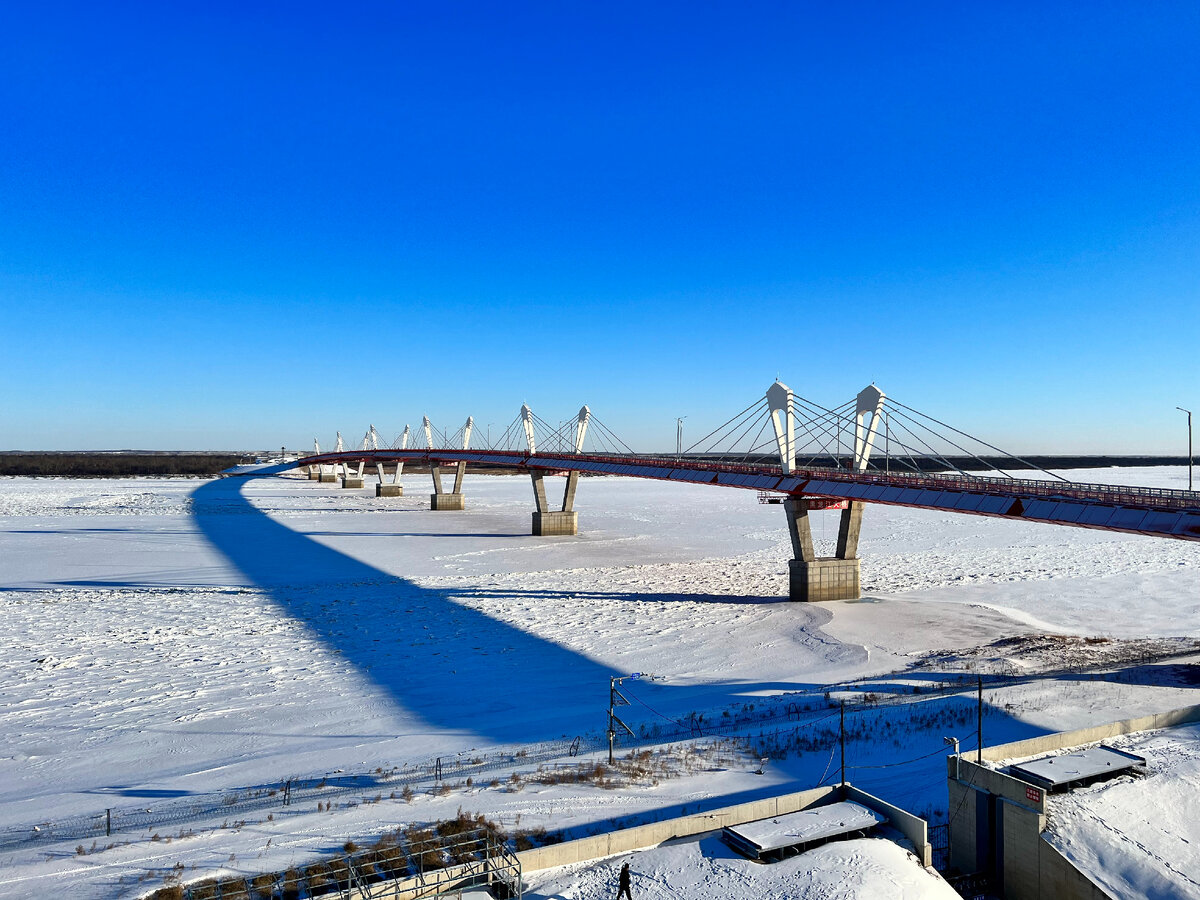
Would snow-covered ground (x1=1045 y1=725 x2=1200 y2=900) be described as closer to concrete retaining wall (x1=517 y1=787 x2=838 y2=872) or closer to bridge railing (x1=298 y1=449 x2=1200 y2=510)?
concrete retaining wall (x1=517 y1=787 x2=838 y2=872)

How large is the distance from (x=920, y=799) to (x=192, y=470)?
20578 cm

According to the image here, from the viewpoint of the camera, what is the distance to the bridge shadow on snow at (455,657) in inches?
767

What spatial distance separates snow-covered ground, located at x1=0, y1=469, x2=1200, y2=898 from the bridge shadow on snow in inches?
4.6

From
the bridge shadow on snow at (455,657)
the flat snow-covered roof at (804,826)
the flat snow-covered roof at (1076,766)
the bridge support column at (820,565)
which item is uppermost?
the bridge support column at (820,565)

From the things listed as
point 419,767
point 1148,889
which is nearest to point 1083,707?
point 1148,889

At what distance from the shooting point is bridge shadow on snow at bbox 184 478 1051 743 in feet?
63.9

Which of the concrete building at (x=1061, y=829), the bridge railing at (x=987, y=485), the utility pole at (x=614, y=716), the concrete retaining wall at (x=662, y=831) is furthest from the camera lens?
the bridge railing at (x=987, y=485)

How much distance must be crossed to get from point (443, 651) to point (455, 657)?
886 millimetres

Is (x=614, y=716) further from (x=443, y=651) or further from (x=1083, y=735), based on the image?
(x=1083, y=735)

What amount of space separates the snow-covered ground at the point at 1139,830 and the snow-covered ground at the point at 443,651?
2375mm

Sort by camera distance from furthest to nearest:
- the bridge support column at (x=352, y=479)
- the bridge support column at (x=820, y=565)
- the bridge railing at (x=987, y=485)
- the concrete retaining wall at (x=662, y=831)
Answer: the bridge support column at (x=352, y=479), the bridge support column at (x=820, y=565), the bridge railing at (x=987, y=485), the concrete retaining wall at (x=662, y=831)

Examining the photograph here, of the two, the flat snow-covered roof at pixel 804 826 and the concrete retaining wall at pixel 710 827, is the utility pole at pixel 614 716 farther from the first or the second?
the flat snow-covered roof at pixel 804 826

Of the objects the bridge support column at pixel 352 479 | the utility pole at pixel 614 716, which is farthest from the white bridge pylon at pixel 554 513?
the bridge support column at pixel 352 479

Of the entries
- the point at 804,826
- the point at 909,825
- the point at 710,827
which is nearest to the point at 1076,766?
the point at 909,825
